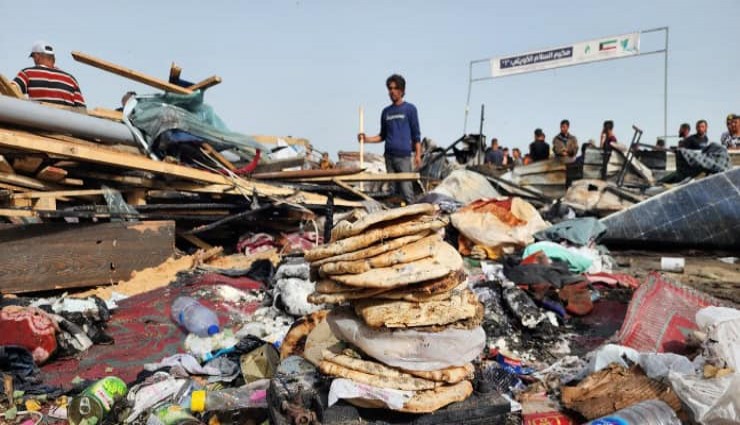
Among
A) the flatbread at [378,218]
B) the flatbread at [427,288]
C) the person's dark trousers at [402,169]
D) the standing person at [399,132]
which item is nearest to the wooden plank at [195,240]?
the standing person at [399,132]

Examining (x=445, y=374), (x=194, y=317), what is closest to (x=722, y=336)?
(x=445, y=374)

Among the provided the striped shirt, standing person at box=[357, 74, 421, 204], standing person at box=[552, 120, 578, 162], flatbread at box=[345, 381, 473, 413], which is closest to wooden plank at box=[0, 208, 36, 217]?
the striped shirt

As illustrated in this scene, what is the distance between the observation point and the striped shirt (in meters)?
5.44

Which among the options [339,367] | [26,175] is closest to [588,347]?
[339,367]

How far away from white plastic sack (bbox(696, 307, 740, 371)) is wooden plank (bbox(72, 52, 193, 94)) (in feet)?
19.4

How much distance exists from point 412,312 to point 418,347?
13 centimetres

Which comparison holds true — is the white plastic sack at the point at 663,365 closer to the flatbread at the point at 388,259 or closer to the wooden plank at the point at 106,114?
the flatbread at the point at 388,259

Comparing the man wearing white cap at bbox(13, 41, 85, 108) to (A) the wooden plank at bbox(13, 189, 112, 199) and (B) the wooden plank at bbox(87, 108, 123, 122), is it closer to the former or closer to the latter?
(B) the wooden plank at bbox(87, 108, 123, 122)

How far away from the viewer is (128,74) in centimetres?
619

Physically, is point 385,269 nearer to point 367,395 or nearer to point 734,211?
point 367,395

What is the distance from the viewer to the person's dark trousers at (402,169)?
288 inches

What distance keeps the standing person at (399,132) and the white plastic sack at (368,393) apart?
5.61 metres

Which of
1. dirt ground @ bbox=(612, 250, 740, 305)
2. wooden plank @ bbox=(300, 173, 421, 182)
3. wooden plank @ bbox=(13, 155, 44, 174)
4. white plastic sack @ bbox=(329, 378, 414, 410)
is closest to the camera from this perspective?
white plastic sack @ bbox=(329, 378, 414, 410)

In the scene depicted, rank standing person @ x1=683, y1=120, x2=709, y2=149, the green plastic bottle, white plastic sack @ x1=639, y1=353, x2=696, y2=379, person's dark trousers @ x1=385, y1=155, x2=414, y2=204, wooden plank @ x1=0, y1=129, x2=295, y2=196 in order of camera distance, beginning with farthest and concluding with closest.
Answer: standing person @ x1=683, y1=120, x2=709, y2=149
person's dark trousers @ x1=385, y1=155, x2=414, y2=204
wooden plank @ x1=0, y1=129, x2=295, y2=196
white plastic sack @ x1=639, y1=353, x2=696, y2=379
the green plastic bottle
